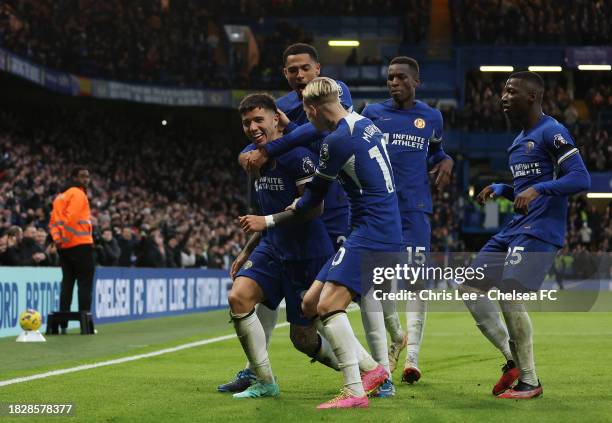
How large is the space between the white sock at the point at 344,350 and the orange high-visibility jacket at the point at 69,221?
29.5ft

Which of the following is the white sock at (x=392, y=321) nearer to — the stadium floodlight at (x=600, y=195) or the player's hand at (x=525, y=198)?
the player's hand at (x=525, y=198)

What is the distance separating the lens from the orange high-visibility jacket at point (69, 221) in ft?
50.0

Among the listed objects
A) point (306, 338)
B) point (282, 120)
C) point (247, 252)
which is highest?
point (282, 120)

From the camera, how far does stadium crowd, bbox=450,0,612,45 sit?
4597 cm

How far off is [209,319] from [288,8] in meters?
29.9

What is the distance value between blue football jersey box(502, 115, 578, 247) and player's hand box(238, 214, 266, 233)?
179 cm

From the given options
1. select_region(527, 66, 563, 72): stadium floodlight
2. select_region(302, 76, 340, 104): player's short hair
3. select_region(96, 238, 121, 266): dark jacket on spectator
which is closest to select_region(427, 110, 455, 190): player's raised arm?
select_region(302, 76, 340, 104): player's short hair

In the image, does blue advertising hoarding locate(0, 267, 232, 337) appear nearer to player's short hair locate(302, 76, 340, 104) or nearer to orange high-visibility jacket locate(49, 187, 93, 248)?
orange high-visibility jacket locate(49, 187, 93, 248)

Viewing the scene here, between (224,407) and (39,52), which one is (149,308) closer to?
(224,407)

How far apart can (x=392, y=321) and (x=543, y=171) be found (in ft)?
6.87

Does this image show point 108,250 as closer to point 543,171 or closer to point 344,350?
point 543,171

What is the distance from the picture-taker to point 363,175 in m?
6.85

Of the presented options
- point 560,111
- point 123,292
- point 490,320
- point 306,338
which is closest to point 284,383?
point 306,338

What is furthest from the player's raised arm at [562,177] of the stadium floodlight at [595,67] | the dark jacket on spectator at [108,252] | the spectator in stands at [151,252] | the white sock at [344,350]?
the stadium floodlight at [595,67]
